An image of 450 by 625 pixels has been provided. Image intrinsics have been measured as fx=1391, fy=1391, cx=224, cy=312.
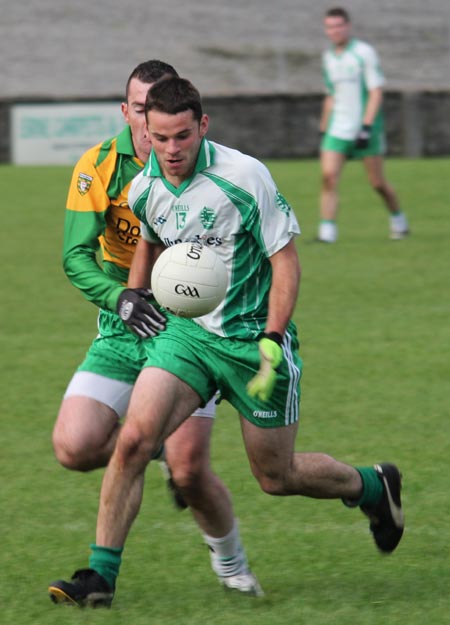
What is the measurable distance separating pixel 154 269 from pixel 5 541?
1.61 metres

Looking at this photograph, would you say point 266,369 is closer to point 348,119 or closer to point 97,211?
point 97,211

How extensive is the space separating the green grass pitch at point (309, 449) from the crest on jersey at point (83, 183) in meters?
1.55

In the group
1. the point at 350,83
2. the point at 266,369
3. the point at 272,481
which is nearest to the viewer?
the point at 266,369

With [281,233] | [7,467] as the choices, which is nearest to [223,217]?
[281,233]

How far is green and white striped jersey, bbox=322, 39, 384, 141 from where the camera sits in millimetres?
15281

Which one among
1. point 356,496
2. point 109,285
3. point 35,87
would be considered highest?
point 109,285

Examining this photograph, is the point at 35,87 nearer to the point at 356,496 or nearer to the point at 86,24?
the point at 86,24

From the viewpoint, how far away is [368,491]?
5719mm

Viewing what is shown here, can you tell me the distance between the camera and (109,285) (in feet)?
18.5

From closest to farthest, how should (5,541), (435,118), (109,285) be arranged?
1. (109,285)
2. (5,541)
3. (435,118)

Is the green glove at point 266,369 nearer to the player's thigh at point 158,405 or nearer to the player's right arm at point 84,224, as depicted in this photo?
the player's thigh at point 158,405

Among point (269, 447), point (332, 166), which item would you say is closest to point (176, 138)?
point (269, 447)

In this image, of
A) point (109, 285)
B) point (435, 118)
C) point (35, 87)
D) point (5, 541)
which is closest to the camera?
point (109, 285)

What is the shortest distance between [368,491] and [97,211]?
162cm
